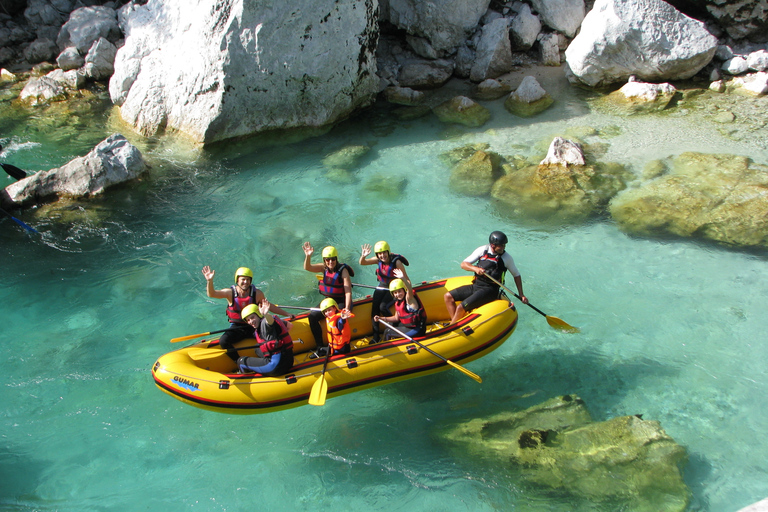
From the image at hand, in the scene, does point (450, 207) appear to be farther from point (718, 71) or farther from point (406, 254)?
point (718, 71)

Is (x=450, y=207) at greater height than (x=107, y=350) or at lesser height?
greater

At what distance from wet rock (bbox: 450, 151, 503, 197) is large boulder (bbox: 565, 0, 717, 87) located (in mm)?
3495

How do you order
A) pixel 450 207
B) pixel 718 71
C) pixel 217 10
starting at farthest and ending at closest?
pixel 718 71 < pixel 217 10 < pixel 450 207

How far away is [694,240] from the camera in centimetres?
745

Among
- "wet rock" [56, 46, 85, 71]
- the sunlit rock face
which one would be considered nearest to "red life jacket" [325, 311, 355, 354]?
the sunlit rock face

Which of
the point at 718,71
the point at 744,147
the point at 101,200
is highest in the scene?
the point at 718,71

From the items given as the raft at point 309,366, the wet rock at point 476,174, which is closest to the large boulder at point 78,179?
the raft at point 309,366

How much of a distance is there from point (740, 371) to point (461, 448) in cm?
328

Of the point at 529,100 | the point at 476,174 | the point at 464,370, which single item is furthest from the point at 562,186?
the point at 464,370

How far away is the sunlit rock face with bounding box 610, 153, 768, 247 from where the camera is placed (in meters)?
7.43

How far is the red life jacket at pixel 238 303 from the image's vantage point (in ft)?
18.4

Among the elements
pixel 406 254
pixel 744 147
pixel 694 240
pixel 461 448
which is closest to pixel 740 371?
pixel 694 240

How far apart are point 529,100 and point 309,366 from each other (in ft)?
26.8

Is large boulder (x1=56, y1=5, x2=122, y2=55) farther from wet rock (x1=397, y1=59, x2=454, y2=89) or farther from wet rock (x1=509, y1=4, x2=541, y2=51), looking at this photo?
wet rock (x1=509, y1=4, x2=541, y2=51)
